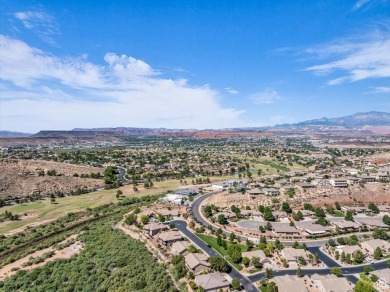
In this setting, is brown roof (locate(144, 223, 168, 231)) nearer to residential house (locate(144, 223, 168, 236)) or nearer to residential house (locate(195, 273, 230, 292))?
residential house (locate(144, 223, 168, 236))

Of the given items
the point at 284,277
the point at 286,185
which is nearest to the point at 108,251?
the point at 284,277

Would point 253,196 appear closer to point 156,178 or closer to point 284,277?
point 284,277

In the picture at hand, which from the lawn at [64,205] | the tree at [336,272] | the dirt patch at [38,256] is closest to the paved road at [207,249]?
the tree at [336,272]

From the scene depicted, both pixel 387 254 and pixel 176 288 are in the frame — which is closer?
pixel 176 288

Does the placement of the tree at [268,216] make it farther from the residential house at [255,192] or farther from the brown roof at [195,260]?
the brown roof at [195,260]

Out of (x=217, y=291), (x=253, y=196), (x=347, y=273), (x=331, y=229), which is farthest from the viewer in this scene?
(x=253, y=196)

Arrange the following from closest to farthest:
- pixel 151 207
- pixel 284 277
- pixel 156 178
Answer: pixel 284 277
pixel 151 207
pixel 156 178
